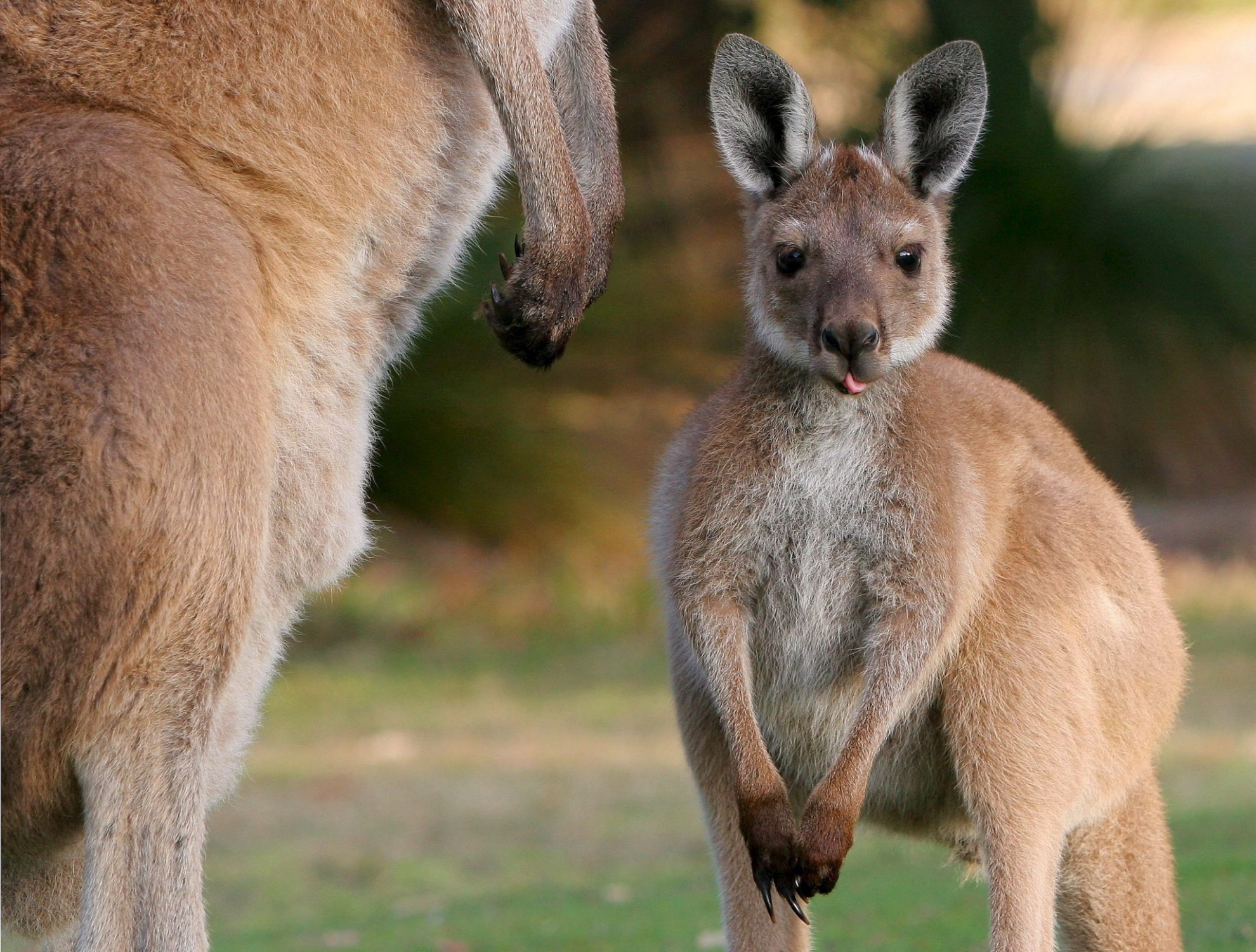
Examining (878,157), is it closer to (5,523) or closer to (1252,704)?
(5,523)

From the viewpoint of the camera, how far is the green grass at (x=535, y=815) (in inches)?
166

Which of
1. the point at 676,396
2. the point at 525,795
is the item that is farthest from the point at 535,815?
the point at 676,396

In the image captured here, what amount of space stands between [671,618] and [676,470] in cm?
28

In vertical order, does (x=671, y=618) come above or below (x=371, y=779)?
above

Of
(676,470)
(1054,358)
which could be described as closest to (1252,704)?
(1054,358)

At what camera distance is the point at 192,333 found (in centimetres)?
235

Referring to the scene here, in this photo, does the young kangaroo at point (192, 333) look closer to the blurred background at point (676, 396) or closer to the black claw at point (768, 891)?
the black claw at point (768, 891)

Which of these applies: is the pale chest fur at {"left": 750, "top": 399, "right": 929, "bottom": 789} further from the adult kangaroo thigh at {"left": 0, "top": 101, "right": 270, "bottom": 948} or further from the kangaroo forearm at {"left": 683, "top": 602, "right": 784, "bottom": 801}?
the adult kangaroo thigh at {"left": 0, "top": 101, "right": 270, "bottom": 948}

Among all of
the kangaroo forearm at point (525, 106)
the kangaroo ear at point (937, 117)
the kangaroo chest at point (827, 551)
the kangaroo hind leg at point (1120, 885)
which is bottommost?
the kangaroo hind leg at point (1120, 885)

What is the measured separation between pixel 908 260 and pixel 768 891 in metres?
1.08

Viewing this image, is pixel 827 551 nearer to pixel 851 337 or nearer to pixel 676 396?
pixel 851 337

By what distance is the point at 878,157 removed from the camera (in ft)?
9.46

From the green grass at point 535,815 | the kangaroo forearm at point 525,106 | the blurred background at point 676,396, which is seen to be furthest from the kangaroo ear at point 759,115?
the blurred background at point 676,396

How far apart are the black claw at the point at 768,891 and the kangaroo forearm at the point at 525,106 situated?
1.20m
